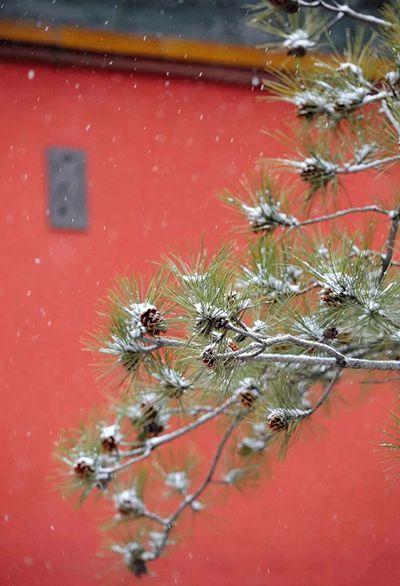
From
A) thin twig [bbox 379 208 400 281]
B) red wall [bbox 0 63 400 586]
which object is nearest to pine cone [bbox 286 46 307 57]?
thin twig [bbox 379 208 400 281]

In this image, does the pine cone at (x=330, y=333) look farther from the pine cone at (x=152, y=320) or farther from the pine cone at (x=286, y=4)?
the pine cone at (x=286, y=4)

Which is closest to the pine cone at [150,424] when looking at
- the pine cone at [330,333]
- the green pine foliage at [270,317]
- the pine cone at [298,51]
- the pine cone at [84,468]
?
the green pine foliage at [270,317]

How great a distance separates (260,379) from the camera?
1.48m

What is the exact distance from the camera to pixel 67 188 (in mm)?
2461

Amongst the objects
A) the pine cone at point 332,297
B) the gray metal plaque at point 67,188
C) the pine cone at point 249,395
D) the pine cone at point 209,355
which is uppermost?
the gray metal plaque at point 67,188

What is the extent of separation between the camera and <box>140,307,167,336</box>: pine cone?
122cm

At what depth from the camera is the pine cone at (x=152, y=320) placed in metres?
1.22

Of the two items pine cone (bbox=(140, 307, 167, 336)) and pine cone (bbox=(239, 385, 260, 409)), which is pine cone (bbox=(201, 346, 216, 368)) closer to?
pine cone (bbox=(140, 307, 167, 336))

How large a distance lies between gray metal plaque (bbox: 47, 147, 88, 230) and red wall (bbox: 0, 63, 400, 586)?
0.9 inches

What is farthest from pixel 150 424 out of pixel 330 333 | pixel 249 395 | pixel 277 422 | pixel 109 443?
pixel 330 333

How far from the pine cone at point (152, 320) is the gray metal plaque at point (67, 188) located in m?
1.28

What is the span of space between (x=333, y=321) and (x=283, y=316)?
0.23 ft

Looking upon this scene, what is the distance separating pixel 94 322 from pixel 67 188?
0.38 meters

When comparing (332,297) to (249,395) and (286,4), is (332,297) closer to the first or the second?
(249,395)
